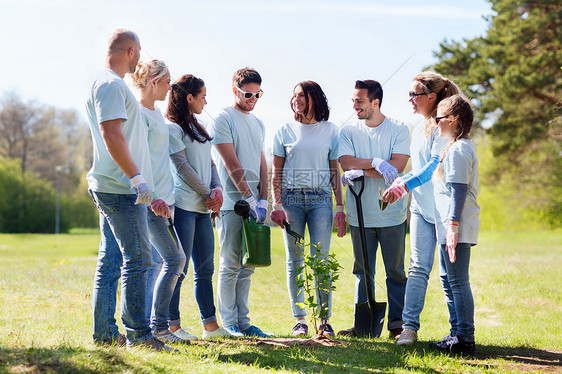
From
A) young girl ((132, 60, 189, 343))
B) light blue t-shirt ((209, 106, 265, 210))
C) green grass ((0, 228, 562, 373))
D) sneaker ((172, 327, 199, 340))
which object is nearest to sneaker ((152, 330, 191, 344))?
young girl ((132, 60, 189, 343))

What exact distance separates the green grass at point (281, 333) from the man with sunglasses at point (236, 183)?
0.52 meters

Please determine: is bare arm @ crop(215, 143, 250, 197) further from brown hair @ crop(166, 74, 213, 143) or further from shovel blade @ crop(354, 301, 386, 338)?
shovel blade @ crop(354, 301, 386, 338)

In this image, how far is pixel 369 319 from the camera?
4594 millimetres

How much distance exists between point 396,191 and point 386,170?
1.08 feet

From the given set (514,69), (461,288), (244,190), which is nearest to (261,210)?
(244,190)

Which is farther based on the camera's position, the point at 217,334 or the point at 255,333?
the point at 255,333

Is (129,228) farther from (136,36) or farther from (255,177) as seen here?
(255,177)

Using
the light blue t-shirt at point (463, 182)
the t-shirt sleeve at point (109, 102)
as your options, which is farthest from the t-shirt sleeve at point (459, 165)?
the t-shirt sleeve at point (109, 102)

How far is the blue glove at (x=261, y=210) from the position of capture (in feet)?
14.9

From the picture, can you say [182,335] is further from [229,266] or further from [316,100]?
[316,100]

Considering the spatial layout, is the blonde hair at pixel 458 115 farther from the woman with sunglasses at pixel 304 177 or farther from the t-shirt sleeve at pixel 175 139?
the t-shirt sleeve at pixel 175 139

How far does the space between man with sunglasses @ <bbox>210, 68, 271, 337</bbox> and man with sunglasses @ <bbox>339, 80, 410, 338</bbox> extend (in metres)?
0.78

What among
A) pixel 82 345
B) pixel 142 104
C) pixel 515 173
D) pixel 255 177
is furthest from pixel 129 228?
pixel 515 173

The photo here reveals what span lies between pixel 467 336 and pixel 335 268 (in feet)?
3.53
